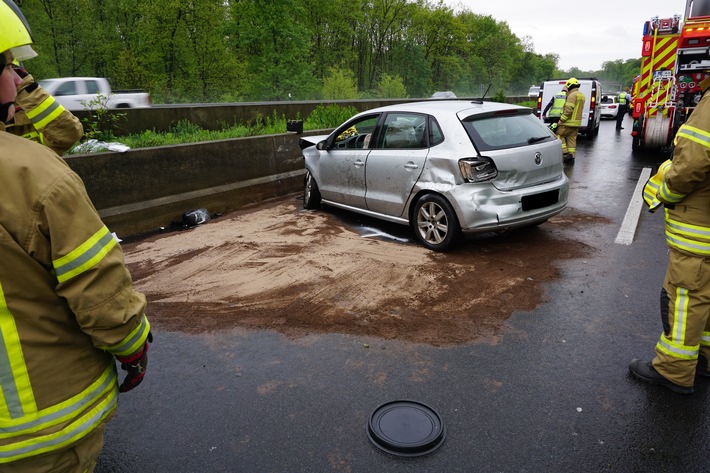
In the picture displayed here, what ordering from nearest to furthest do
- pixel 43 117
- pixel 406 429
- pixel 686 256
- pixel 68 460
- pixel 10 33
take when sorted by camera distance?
pixel 10 33, pixel 68 460, pixel 406 429, pixel 686 256, pixel 43 117

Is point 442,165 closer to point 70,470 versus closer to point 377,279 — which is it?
point 377,279

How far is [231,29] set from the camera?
3591cm

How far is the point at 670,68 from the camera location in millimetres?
12195

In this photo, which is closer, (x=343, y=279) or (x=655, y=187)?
(x=655, y=187)

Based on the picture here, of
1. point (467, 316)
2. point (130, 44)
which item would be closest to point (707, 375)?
point (467, 316)

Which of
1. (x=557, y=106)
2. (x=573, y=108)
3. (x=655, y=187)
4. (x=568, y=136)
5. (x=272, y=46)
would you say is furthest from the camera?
(x=272, y=46)

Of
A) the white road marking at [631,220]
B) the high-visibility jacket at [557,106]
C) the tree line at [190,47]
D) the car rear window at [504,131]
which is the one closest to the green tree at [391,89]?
the tree line at [190,47]

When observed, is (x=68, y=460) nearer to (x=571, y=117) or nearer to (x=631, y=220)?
(x=631, y=220)

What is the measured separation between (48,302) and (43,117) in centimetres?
339

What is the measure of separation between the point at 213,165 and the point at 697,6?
11351 millimetres

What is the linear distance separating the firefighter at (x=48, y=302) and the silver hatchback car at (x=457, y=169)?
4.47m

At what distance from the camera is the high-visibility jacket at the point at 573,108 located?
444 inches

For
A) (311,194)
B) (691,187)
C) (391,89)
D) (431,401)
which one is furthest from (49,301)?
(391,89)

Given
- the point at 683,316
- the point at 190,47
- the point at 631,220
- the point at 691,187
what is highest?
the point at 190,47
